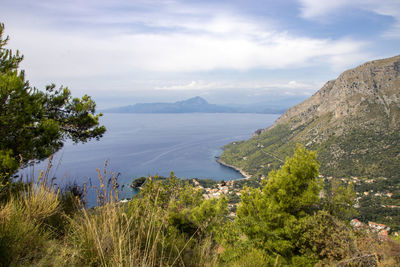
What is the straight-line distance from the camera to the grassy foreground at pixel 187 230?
1.75 m

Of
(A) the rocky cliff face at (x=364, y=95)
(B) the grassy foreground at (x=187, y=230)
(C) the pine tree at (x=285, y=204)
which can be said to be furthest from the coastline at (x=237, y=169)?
(B) the grassy foreground at (x=187, y=230)

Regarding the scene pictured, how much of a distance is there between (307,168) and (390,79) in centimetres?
10900

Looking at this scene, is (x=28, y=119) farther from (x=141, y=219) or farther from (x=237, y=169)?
(x=237, y=169)

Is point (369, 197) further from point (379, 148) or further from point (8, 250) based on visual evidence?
point (8, 250)

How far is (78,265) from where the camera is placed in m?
1.67

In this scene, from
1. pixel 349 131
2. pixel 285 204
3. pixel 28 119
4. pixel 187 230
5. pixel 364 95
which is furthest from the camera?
pixel 364 95

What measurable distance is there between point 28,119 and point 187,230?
5807 millimetres

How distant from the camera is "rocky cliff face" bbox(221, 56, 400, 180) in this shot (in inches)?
2630

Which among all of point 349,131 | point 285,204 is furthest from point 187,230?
point 349,131

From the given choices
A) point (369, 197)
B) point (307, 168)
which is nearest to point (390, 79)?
point (369, 197)

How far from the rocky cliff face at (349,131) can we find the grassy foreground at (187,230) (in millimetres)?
63988

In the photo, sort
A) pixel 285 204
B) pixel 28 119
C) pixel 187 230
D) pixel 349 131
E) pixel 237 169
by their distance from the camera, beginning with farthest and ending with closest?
pixel 237 169 → pixel 349 131 → pixel 285 204 → pixel 187 230 → pixel 28 119

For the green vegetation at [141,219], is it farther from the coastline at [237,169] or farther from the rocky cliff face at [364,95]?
the rocky cliff face at [364,95]

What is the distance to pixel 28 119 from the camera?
582cm
